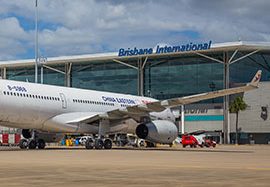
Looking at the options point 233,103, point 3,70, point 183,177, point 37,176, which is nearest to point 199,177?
point 183,177

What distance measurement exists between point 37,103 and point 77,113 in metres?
4.12

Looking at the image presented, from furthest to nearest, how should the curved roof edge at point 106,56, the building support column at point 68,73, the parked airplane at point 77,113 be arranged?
1. the building support column at point 68,73
2. the curved roof edge at point 106,56
3. the parked airplane at point 77,113

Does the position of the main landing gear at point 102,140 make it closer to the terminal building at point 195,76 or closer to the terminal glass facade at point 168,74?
the terminal building at point 195,76

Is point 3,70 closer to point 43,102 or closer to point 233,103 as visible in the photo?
point 233,103

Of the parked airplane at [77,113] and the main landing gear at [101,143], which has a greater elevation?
the parked airplane at [77,113]

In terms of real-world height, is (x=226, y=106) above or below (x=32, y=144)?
above

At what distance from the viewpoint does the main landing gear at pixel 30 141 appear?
41.2 metres

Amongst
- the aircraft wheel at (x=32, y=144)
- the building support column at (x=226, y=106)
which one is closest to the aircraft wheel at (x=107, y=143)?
the aircraft wheel at (x=32, y=144)

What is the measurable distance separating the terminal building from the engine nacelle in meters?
42.4

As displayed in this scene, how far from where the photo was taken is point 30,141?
136 feet

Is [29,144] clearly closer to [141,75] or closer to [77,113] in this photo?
[77,113]

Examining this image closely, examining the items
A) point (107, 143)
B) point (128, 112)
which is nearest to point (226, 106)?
point (107, 143)

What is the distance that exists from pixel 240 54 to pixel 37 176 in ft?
248

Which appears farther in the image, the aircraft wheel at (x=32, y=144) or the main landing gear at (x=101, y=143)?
the aircraft wheel at (x=32, y=144)
